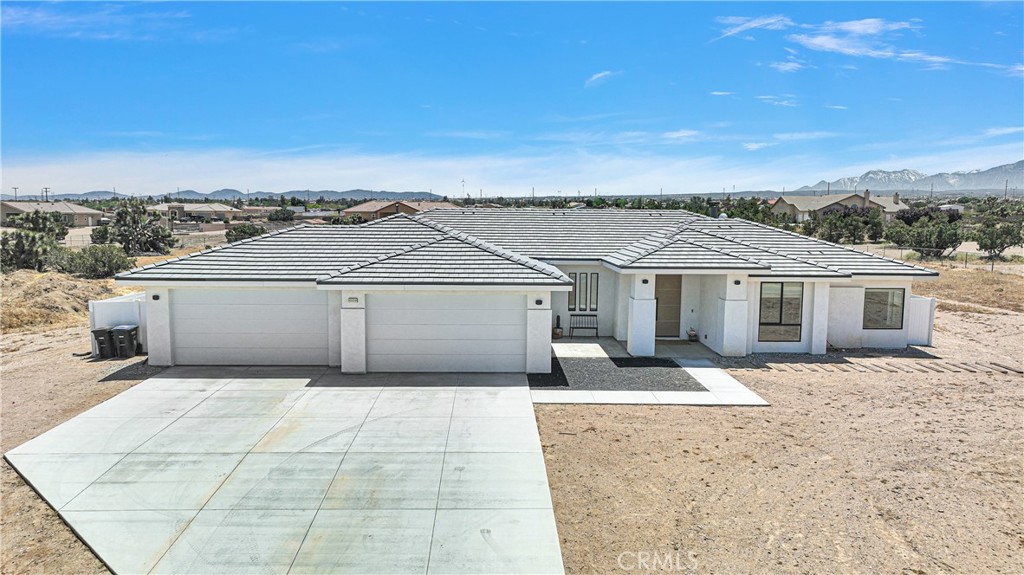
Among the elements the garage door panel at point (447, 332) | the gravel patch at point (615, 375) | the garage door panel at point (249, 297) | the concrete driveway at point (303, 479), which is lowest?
the concrete driveway at point (303, 479)

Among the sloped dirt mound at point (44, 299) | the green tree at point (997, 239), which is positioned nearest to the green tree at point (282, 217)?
the sloped dirt mound at point (44, 299)

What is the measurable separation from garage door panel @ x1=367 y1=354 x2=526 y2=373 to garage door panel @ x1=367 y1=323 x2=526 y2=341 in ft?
1.43

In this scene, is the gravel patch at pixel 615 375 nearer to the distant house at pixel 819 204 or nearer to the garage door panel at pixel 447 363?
the garage door panel at pixel 447 363

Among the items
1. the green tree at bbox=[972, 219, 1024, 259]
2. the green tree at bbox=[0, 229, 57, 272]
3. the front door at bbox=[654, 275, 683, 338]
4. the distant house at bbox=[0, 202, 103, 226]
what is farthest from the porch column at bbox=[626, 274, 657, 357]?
the distant house at bbox=[0, 202, 103, 226]

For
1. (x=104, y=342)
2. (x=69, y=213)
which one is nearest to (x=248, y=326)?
(x=104, y=342)

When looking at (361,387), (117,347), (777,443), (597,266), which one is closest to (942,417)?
(777,443)

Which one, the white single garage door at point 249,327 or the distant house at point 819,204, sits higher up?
the distant house at point 819,204

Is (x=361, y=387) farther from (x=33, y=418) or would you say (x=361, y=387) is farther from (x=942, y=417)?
(x=942, y=417)

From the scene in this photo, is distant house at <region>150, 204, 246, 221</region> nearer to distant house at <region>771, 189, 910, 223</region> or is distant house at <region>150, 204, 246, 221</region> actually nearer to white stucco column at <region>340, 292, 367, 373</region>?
distant house at <region>771, 189, 910, 223</region>

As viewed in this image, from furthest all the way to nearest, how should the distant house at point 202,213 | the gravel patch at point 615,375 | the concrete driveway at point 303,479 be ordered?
1. the distant house at point 202,213
2. the gravel patch at point 615,375
3. the concrete driveway at point 303,479

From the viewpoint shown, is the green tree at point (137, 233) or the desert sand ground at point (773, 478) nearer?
the desert sand ground at point (773, 478)

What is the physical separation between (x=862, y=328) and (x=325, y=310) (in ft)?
46.7

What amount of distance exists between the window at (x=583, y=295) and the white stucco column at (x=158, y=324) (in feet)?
34.3

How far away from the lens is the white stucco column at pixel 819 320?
626 inches
